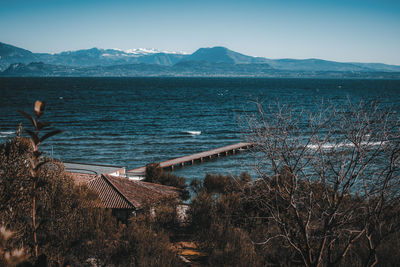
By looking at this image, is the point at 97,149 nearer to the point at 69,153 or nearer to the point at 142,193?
the point at 69,153

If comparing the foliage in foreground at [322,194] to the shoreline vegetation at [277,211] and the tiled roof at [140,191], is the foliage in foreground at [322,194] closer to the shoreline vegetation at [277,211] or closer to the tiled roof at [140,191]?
the shoreline vegetation at [277,211]

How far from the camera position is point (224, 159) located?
46.0 meters

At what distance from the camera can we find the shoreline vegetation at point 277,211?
8.85 m

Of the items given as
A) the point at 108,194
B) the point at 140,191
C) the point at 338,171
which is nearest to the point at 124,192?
the point at 108,194

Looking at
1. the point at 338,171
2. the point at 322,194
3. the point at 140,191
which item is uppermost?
the point at 338,171

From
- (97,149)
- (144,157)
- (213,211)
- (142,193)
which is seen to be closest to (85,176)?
(142,193)

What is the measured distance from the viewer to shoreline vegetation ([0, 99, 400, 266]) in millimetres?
8852

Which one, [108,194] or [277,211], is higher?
[277,211]

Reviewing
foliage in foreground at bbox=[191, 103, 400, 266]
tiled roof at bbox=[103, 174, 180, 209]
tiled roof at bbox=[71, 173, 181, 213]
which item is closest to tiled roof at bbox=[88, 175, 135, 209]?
tiled roof at bbox=[71, 173, 181, 213]

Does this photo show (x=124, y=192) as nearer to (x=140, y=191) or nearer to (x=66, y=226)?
(x=140, y=191)

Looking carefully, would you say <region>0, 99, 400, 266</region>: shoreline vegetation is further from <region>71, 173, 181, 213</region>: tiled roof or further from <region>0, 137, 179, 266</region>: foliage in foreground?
<region>71, 173, 181, 213</region>: tiled roof

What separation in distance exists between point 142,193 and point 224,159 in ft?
79.1

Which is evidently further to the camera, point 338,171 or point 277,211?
point 277,211

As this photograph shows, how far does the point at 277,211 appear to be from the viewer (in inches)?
391
